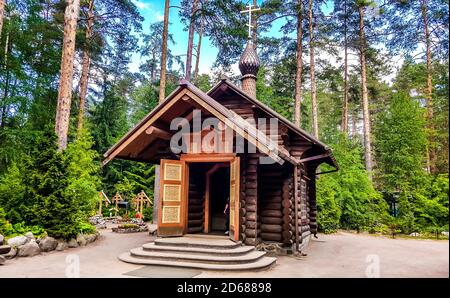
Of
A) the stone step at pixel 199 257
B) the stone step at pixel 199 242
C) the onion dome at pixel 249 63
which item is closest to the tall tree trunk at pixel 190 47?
the onion dome at pixel 249 63

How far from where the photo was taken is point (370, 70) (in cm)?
2322

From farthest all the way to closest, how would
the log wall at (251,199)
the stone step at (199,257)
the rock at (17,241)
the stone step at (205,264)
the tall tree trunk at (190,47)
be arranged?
the tall tree trunk at (190,47) → the log wall at (251,199) → the rock at (17,241) → the stone step at (199,257) → the stone step at (205,264)

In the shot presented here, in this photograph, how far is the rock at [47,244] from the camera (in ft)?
28.2

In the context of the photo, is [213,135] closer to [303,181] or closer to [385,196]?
[303,181]

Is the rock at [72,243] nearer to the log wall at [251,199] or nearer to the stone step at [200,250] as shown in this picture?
the stone step at [200,250]

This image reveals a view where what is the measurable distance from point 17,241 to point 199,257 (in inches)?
182

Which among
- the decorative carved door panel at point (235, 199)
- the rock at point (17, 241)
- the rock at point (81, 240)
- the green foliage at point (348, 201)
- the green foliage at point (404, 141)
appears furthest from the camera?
the green foliage at point (348, 201)

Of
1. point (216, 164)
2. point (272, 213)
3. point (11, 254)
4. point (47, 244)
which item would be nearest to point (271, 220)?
point (272, 213)

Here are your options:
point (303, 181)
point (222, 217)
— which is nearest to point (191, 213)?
point (222, 217)

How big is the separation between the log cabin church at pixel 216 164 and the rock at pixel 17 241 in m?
2.83

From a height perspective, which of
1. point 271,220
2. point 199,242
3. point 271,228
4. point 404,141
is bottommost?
point 199,242

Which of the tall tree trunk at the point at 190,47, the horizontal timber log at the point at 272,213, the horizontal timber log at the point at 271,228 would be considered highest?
the tall tree trunk at the point at 190,47

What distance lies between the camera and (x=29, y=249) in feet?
26.5

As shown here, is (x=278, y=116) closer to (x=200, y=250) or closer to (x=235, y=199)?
(x=235, y=199)
